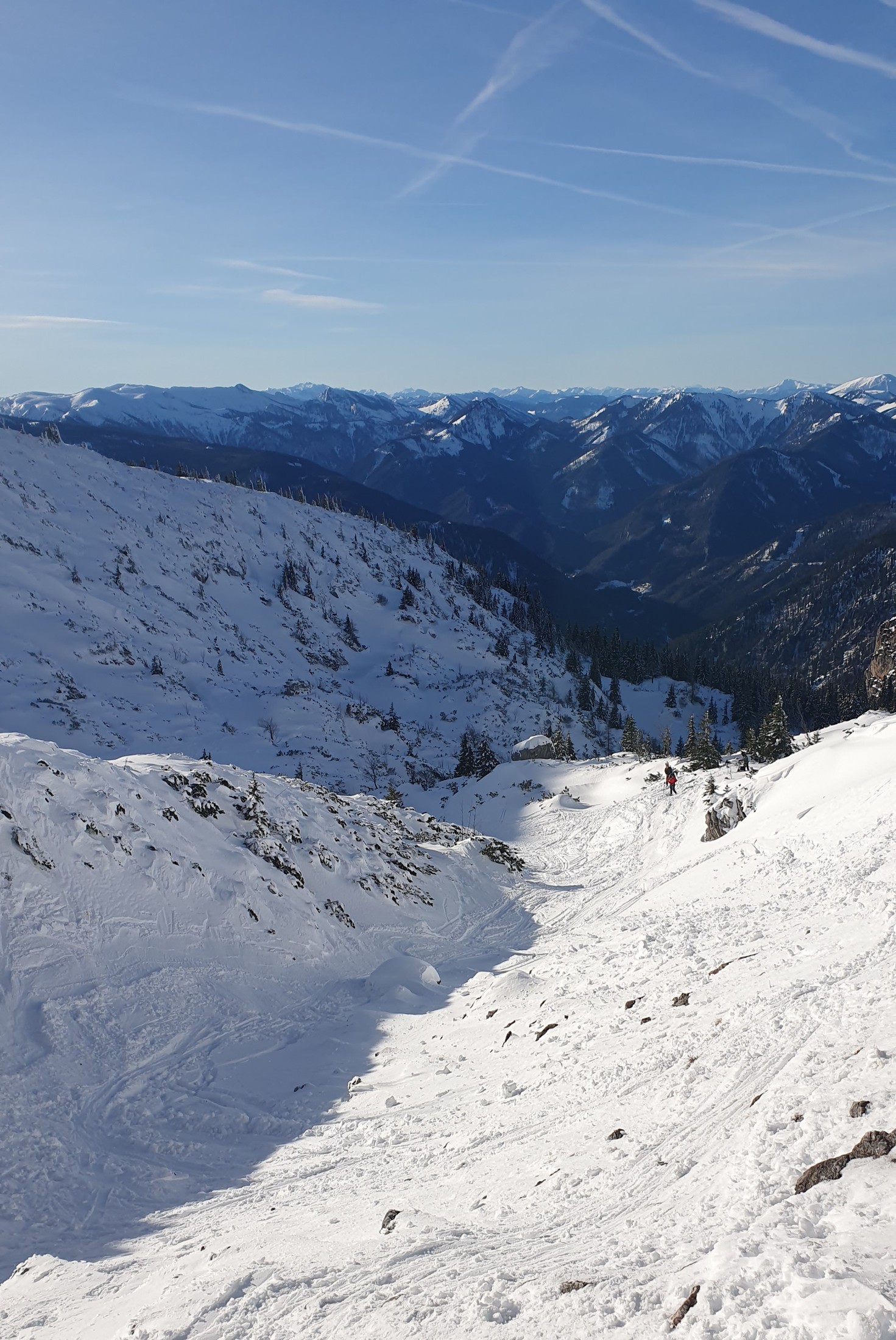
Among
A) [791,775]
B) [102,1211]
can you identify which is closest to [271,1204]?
[102,1211]

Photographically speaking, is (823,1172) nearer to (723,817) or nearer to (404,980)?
(404,980)

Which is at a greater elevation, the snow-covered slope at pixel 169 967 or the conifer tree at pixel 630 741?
the snow-covered slope at pixel 169 967

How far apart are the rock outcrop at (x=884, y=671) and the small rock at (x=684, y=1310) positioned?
383ft

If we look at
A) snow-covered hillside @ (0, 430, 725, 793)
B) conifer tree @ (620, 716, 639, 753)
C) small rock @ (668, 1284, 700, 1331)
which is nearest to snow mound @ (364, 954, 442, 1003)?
small rock @ (668, 1284, 700, 1331)

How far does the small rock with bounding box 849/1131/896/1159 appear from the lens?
243 inches

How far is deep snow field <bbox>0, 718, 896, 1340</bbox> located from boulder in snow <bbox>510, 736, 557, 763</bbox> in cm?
5035

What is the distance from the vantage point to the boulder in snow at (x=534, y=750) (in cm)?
7725

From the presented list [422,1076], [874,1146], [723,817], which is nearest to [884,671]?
[723,817]

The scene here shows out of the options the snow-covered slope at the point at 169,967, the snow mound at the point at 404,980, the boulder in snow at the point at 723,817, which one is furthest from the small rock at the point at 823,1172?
the boulder in snow at the point at 723,817

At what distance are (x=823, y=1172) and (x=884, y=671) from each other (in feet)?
440

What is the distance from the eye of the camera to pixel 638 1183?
24.7 feet

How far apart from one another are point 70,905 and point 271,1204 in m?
9.83

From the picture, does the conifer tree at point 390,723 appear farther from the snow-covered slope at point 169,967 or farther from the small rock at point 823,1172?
the small rock at point 823,1172

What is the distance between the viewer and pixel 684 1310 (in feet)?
16.9
